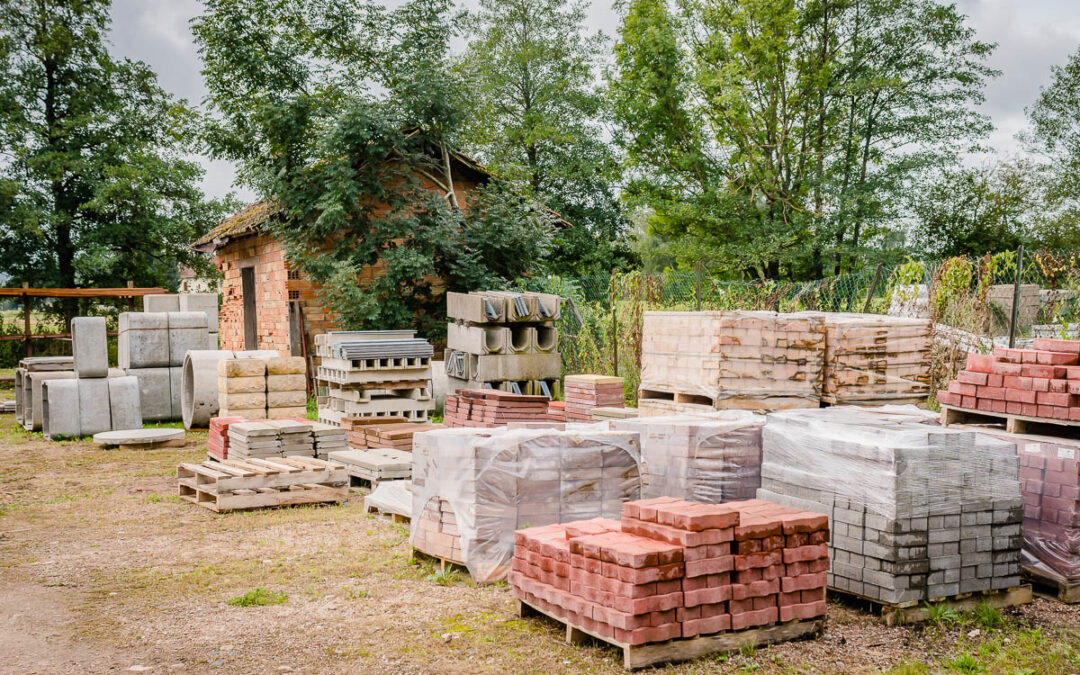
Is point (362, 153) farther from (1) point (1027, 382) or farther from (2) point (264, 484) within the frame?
(1) point (1027, 382)

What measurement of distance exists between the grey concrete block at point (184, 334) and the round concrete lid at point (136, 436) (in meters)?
2.22

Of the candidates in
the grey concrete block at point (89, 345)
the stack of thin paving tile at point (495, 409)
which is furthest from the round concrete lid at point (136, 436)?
the stack of thin paving tile at point (495, 409)

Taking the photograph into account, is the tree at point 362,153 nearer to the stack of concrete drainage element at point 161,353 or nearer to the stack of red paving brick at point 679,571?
the stack of concrete drainage element at point 161,353

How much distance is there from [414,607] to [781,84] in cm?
2529

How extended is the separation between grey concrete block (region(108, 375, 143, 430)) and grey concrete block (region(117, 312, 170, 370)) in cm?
100

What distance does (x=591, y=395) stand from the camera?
451 inches

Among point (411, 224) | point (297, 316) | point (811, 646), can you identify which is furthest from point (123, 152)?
point (811, 646)

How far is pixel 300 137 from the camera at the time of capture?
17.7 m

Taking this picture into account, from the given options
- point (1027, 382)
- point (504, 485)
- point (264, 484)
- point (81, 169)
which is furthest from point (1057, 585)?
point (81, 169)

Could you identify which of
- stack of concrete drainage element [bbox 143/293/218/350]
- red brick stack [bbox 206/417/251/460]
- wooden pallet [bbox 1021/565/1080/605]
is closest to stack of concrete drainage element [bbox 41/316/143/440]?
stack of concrete drainage element [bbox 143/293/218/350]

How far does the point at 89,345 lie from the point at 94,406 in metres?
1.12

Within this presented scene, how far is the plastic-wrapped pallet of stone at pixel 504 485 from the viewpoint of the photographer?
625 cm

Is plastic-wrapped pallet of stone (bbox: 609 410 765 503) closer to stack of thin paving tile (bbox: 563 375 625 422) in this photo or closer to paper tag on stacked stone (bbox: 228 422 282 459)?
stack of thin paving tile (bbox: 563 375 625 422)

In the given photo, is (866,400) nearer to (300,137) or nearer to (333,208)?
(333,208)
